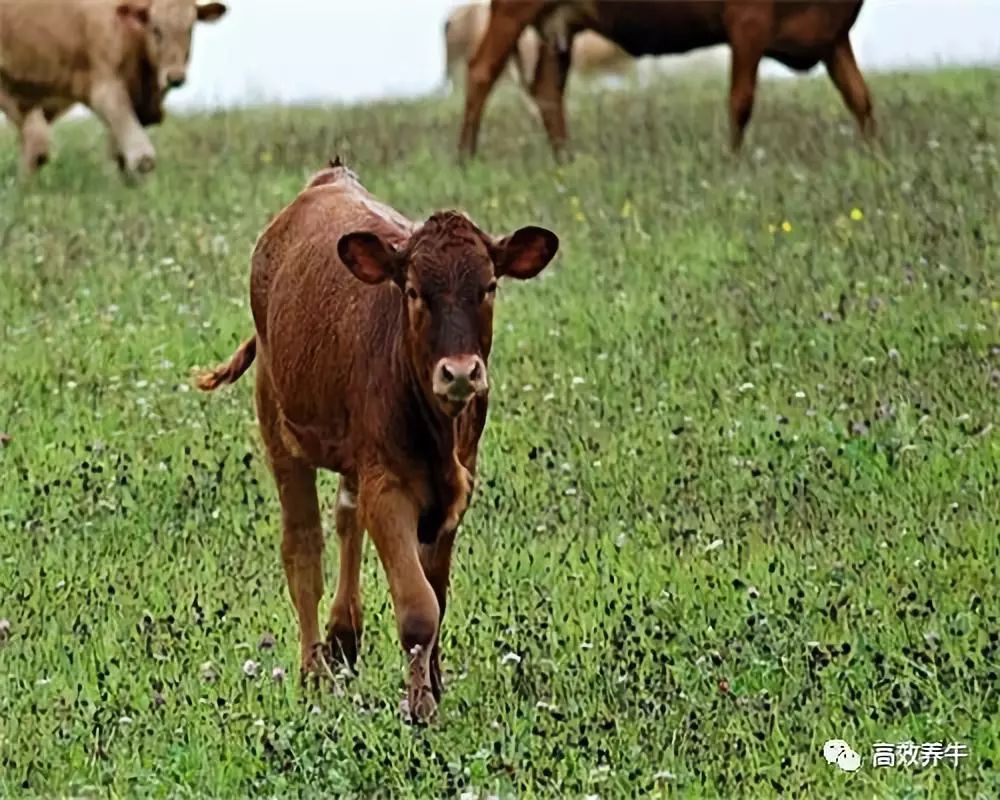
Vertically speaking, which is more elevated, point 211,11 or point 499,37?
point 499,37

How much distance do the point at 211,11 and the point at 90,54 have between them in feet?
5.39

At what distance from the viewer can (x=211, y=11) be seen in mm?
20078

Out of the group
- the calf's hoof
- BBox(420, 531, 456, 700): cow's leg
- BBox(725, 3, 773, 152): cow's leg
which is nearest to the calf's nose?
BBox(420, 531, 456, 700): cow's leg

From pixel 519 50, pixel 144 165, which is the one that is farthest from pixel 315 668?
pixel 519 50

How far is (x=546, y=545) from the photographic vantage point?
9.09 meters

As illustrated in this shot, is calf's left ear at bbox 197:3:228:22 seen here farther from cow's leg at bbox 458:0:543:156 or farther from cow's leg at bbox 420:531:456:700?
cow's leg at bbox 420:531:456:700

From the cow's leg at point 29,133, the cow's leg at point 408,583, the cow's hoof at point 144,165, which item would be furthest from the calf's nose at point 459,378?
the cow's leg at point 29,133

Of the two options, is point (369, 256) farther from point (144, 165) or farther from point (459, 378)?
point (144, 165)

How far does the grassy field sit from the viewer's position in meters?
6.84

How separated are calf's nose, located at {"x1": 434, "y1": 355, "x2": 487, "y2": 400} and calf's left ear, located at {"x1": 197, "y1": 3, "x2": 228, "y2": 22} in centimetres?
1356

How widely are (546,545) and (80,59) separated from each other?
10.6 metres

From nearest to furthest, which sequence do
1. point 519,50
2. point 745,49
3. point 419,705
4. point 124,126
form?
1. point 419,705
2. point 745,49
3. point 124,126
4. point 519,50

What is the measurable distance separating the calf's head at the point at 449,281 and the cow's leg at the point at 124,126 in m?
10.4

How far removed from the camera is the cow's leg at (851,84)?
16.9 meters
